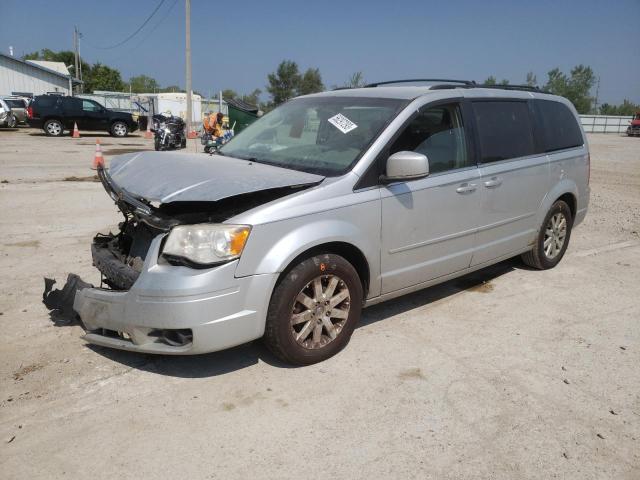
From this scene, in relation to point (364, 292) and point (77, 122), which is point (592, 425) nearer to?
point (364, 292)

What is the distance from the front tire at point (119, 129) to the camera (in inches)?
1008

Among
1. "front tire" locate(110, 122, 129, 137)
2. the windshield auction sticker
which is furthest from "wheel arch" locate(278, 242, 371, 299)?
"front tire" locate(110, 122, 129, 137)

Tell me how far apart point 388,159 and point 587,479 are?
7.13 ft

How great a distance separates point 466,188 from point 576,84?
261 feet

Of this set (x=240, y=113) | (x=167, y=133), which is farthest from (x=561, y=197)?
(x=167, y=133)

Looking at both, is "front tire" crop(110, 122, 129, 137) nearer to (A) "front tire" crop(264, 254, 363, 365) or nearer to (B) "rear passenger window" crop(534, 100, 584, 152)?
(B) "rear passenger window" crop(534, 100, 584, 152)

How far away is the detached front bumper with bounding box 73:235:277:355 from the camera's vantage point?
9.91ft

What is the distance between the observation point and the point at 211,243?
306cm

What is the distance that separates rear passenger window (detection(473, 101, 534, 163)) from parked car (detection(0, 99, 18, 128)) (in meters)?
28.1

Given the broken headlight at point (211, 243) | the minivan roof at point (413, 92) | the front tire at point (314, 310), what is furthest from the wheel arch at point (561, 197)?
the broken headlight at point (211, 243)

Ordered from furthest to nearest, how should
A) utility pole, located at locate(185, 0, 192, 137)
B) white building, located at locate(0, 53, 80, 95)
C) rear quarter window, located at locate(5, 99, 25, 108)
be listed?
white building, located at locate(0, 53, 80, 95) → rear quarter window, located at locate(5, 99, 25, 108) → utility pole, located at locate(185, 0, 192, 137)

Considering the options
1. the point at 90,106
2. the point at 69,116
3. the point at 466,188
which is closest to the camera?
the point at 466,188

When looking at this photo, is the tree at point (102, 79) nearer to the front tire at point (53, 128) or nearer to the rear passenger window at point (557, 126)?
the front tire at point (53, 128)

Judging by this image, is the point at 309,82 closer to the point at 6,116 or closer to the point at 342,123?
the point at 6,116
